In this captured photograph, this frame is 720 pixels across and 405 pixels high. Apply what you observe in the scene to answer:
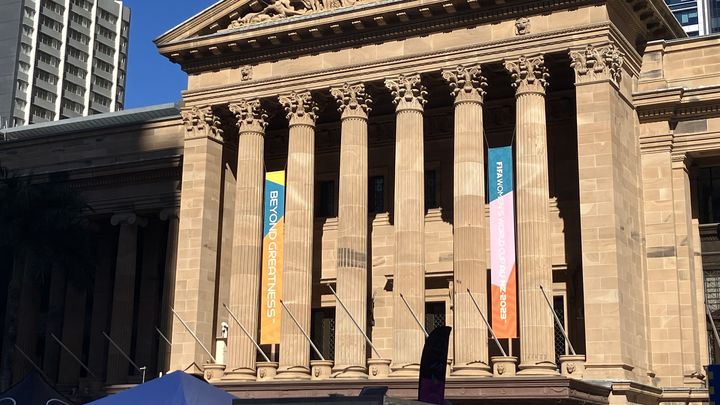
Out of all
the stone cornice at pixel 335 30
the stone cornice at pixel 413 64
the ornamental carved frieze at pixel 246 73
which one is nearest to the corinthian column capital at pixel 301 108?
the stone cornice at pixel 413 64

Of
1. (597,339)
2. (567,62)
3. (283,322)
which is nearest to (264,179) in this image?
(283,322)

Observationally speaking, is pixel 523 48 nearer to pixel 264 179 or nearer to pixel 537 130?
pixel 537 130

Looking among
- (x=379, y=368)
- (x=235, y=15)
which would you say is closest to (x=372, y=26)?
(x=235, y=15)

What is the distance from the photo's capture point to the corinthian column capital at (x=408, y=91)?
129ft

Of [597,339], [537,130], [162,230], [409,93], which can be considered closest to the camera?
[597,339]

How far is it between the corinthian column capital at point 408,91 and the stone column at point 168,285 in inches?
549

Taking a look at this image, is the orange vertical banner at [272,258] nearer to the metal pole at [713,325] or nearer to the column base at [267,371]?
the column base at [267,371]

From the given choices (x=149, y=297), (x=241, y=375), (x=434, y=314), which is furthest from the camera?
(x=149, y=297)

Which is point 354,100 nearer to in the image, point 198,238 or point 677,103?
point 198,238

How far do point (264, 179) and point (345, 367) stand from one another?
410 inches

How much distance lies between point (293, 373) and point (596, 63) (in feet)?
50.7

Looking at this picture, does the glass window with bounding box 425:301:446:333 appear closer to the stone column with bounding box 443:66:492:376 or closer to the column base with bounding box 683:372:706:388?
the stone column with bounding box 443:66:492:376

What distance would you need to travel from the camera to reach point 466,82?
38.2m

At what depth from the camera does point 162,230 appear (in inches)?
2009
